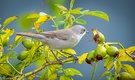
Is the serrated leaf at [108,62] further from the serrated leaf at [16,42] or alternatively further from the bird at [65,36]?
the bird at [65,36]

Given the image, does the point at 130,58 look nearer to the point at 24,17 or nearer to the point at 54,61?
the point at 54,61

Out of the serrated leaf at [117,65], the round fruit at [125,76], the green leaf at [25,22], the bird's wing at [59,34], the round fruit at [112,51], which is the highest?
the green leaf at [25,22]

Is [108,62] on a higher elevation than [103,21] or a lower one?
lower

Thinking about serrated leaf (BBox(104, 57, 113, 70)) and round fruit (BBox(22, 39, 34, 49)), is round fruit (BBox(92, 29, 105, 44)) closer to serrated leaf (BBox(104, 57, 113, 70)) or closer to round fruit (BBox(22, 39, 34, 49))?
serrated leaf (BBox(104, 57, 113, 70))

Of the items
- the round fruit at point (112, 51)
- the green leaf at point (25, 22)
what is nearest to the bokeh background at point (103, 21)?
the green leaf at point (25, 22)

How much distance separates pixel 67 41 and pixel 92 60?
16.8 inches

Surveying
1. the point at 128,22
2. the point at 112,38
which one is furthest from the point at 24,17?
the point at 128,22

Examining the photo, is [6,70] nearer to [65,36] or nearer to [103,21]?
[65,36]

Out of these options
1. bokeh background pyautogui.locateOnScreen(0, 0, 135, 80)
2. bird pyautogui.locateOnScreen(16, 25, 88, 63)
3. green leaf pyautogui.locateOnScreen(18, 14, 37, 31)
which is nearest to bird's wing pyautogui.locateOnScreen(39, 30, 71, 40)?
bird pyautogui.locateOnScreen(16, 25, 88, 63)

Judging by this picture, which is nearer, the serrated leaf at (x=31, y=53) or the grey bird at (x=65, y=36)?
the serrated leaf at (x=31, y=53)

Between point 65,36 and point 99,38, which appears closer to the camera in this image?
point 99,38

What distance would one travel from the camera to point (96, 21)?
9.48 feet

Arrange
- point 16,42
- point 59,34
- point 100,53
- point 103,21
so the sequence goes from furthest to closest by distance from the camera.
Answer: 1. point 103,21
2. point 59,34
3. point 16,42
4. point 100,53

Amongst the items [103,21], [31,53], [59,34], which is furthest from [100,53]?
[103,21]
